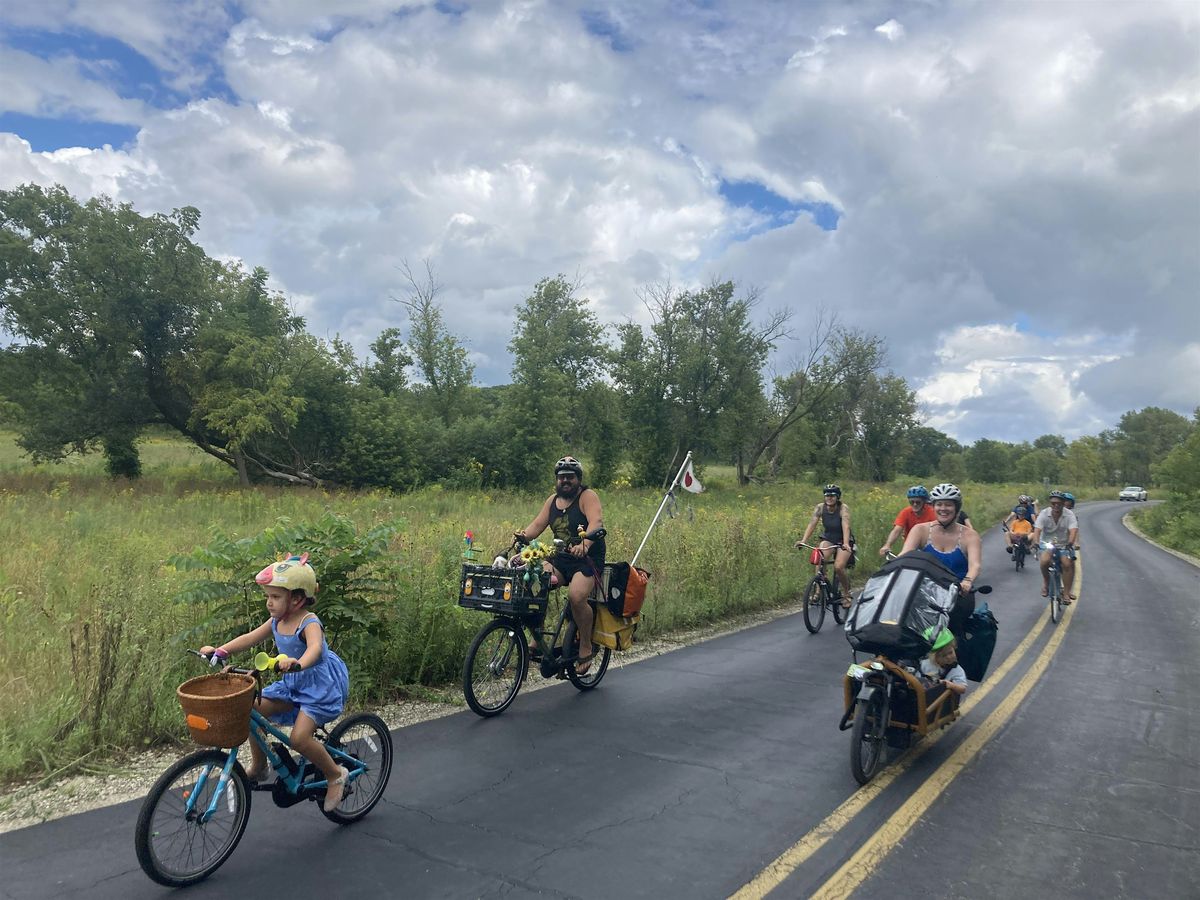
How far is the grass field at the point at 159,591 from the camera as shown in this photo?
17.6 ft

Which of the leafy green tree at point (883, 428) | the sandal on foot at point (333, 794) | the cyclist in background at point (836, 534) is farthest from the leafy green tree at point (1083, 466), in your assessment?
the sandal on foot at point (333, 794)

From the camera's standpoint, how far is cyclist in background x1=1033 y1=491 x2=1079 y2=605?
1262cm

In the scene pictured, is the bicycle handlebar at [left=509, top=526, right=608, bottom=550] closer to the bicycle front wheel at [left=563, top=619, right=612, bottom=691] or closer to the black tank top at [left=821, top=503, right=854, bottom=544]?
the bicycle front wheel at [left=563, top=619, right=612, bottom=691]

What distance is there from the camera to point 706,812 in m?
4.64

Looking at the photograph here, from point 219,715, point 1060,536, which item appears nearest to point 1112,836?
point 219,715

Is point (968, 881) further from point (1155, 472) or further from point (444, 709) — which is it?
point (1155, 472)

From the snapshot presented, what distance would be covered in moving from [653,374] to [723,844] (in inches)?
1796

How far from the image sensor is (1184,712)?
7184 millimetres

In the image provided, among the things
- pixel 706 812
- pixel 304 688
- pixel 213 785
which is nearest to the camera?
pixel 213 785

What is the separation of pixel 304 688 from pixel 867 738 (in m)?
3.80

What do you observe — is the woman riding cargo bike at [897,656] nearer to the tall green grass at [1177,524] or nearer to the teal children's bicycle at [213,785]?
the teal children's bicycle at [213,785]

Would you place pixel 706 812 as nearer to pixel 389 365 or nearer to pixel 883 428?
pixel 389 365

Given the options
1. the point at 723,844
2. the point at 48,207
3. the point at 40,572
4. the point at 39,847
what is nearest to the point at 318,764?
the point at 39,847

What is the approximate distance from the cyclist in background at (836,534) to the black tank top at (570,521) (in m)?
5.07
